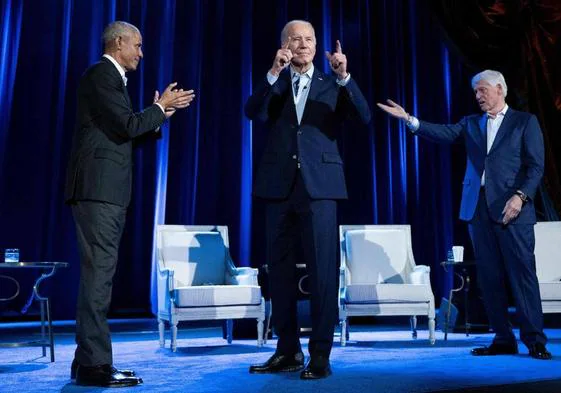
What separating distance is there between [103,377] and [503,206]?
2289 millimetres

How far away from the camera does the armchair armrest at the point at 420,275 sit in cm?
457

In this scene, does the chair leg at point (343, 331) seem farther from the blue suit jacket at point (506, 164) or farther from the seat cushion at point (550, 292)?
the seat cushion at point (550, 292)

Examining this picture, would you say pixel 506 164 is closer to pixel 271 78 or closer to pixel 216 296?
pixel 271 78

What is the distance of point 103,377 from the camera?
262 centimetres

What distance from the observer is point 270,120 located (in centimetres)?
306

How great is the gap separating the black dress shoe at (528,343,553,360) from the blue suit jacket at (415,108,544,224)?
26.4 inches

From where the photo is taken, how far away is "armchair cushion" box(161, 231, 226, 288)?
4.65 m

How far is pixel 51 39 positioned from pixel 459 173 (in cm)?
455

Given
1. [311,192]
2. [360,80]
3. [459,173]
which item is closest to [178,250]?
[311,192]

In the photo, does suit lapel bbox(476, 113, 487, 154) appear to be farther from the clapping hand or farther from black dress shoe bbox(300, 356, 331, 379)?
the clapping hand

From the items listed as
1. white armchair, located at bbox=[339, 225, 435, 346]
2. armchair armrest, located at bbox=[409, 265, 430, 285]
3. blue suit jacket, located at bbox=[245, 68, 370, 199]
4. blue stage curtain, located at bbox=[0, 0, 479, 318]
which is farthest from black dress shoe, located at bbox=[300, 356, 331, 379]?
blue stage curtain, located at bbox=[0, 0, 479, 318]

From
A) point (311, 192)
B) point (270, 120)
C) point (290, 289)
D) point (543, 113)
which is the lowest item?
point (290, 289)

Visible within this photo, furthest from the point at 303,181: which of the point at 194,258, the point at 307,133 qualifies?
the point at 194,258

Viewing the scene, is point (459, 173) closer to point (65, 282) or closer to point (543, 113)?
point (543, 113)
